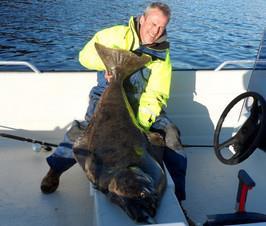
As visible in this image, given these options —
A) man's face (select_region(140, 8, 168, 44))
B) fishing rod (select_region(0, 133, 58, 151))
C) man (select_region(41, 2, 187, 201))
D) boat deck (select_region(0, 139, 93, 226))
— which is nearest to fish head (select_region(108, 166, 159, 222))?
boat deck (select_region(0, 139, 93, 226))

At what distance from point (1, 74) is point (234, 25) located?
15511mm

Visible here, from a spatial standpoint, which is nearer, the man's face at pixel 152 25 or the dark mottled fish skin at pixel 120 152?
the dark mottled fish skin at pixel 120 152

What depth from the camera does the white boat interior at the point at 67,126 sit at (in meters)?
4.04

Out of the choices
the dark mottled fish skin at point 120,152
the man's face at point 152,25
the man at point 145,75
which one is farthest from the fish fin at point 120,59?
the man's face at point 152,25

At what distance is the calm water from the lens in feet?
49.0

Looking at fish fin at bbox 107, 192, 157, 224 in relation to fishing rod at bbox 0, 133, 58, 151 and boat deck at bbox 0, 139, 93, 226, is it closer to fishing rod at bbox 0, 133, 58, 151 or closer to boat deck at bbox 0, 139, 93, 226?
boat deck at bbox 0, 139, 93, 226

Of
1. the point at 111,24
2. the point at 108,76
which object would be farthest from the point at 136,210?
the point at 111,24

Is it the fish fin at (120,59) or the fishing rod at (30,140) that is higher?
the fish fin at (120,59)

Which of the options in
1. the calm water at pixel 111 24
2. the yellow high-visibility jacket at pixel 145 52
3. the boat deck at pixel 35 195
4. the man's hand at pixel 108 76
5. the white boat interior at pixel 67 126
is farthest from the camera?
the calm water at pixel 111 24

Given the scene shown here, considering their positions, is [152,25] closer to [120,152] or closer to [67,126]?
[120,152]

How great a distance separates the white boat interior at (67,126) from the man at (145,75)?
30 cm

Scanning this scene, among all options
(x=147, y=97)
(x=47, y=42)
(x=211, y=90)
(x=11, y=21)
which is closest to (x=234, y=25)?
(x=47, y=42)

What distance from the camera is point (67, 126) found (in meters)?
5.19

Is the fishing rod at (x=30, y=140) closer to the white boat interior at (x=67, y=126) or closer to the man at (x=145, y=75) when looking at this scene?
the white boat interior at (x=67, y=126)
